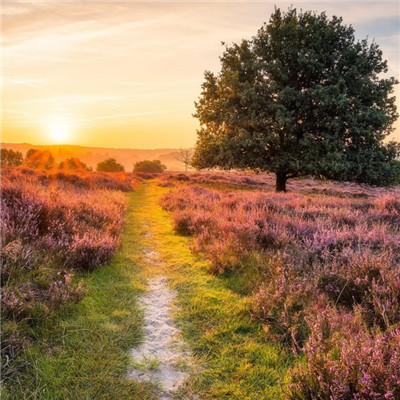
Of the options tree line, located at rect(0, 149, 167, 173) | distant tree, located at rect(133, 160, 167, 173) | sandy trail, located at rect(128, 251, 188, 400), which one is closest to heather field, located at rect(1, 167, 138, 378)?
sandy trail, located at rect(128, 251, 188, 400)

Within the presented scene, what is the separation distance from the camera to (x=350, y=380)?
2.59 metres

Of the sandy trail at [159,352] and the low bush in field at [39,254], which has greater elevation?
the low bush in field at [39,254]

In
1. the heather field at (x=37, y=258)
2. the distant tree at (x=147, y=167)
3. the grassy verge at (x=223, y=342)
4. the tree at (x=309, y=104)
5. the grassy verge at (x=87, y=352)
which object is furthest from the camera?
the distant tree at (x=147, y=167)

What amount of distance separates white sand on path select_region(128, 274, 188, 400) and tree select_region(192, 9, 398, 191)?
13.9m

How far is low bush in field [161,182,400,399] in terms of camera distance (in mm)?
2631

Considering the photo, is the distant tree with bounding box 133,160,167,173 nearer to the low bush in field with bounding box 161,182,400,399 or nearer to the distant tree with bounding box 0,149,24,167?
the distant tree with bounding box 0,149,24,167

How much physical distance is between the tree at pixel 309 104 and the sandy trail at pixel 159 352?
1389cm

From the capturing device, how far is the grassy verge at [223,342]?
304 cm

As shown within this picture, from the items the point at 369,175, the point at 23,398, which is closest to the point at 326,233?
the point at 23,398

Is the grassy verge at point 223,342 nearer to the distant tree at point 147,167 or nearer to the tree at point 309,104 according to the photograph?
the tree at point 309,104

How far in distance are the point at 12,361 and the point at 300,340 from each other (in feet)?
11.0

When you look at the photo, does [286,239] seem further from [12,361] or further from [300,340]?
[12,361]

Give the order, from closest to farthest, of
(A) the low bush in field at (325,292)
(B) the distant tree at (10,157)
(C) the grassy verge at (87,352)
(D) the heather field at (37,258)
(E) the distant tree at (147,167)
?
1. (A) the low bush in field at (325,292)
2. (C) the grassy verge at (87,352)
3. (D) the heather field at (37,258)
4. (E) the distant tree at (147,167)
5. (B) the distant tree at (10,157)

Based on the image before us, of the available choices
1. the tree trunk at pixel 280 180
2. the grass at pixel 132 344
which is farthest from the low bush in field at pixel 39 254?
the tree trunk at pixel 280 180
